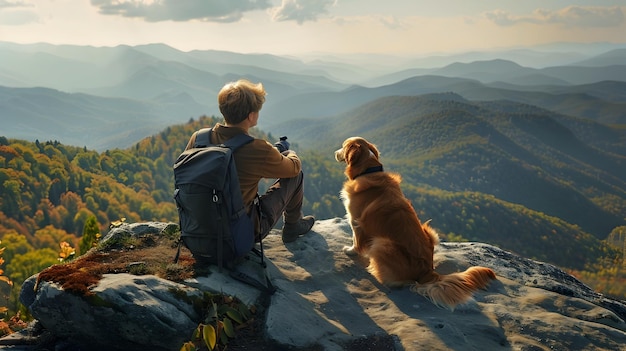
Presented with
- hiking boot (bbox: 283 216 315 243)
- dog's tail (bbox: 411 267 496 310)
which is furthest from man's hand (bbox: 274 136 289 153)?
dog's tail (bbox: 411 267 496 310)

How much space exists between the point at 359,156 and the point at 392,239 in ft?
4.58

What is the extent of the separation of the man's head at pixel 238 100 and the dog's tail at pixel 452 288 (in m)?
3.07

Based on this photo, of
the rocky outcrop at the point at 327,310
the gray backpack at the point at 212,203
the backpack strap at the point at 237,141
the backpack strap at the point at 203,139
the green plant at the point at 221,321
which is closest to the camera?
the green plant at the point at 221,321

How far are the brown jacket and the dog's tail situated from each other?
2.35 metres

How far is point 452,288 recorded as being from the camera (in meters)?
5.88

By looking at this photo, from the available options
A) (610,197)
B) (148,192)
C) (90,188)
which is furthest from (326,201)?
(610,197)

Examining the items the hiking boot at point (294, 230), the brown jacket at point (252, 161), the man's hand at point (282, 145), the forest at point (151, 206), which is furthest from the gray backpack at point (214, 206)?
the forest at point (151, 206)

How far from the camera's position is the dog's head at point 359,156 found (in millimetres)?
6969

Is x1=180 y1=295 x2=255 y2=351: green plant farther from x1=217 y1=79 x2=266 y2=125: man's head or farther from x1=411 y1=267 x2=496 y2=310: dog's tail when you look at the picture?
x1=411 y1=267 x2=496 y2=310: dog's tail

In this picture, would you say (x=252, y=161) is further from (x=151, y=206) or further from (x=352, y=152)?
(x=151, y=206)

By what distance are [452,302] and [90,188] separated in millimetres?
101493

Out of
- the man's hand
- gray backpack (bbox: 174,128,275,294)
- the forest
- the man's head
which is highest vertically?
the man's head

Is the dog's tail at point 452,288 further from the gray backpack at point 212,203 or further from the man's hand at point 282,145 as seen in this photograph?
the man's hand at point 282,145

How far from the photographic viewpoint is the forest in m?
87.8
